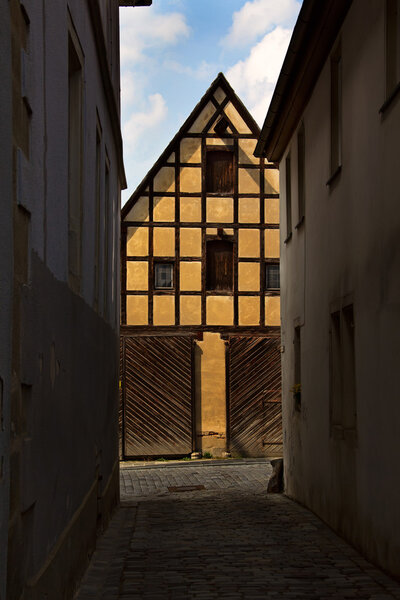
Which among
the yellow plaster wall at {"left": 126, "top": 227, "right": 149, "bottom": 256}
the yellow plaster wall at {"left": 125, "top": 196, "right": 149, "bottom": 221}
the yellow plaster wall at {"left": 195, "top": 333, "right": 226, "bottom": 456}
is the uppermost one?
the yellow plaster wall at {"left": 125, "top": 196, "right": 149, "bottom": 221}

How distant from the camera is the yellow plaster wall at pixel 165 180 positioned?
22594 millimetres

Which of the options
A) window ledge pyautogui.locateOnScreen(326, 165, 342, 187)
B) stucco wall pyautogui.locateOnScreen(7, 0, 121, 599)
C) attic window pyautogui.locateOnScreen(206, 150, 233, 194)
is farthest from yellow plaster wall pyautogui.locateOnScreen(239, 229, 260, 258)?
stucco wall pyautogui.locateOnScreen(7, 0, 121, 599)

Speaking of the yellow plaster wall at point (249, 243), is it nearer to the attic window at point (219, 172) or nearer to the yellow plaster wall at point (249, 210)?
the yellow plaster wall at point (249, 210)

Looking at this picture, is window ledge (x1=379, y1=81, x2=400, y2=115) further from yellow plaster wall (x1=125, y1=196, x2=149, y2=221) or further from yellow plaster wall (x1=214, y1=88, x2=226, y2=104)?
yellow plaster wall (x1=214, y1=88, x2=226, y2=104)

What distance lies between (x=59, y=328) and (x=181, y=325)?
54.4ft

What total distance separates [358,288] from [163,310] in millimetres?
13863

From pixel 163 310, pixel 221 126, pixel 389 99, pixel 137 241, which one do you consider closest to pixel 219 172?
pixel 221 126

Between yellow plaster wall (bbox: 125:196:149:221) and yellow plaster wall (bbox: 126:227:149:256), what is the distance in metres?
0.26

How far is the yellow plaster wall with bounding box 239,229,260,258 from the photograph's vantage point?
901 inches

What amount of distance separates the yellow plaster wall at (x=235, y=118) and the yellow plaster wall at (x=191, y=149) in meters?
1.04

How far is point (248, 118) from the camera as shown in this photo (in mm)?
23219

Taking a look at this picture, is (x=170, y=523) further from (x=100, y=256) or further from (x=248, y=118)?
(x=248, y=118)

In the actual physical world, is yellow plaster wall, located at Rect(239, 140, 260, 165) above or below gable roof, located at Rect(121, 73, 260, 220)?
below

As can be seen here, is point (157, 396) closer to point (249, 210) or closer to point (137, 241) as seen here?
point (137, 241)
